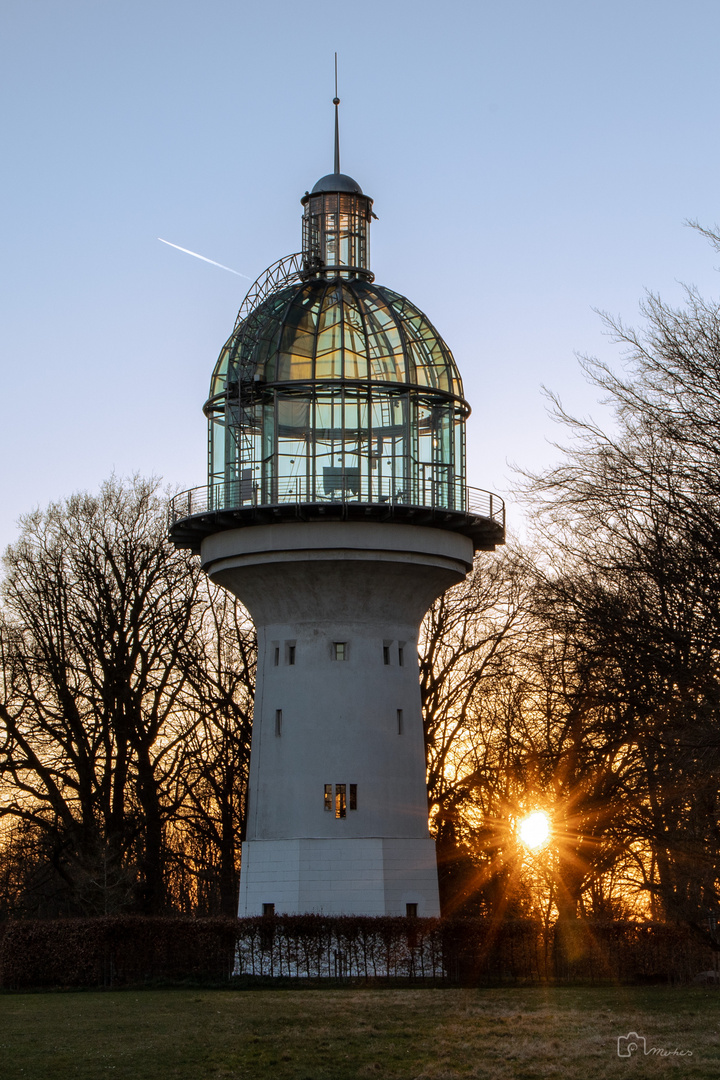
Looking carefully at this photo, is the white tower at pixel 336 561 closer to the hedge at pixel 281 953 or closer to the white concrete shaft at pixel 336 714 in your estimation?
the white concrete shaft at pixel 336 714

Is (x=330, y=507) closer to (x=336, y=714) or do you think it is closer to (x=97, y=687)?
(x=336, y=714)

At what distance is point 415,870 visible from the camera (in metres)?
32.3

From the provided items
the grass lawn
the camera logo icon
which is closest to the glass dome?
the grass lawn

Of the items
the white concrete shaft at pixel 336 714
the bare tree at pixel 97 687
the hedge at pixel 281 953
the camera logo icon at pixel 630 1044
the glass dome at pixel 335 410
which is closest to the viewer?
the camera logo icon at pixel 630 1044

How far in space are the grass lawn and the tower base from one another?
17.0 feet

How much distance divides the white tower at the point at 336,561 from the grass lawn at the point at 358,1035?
612 cm

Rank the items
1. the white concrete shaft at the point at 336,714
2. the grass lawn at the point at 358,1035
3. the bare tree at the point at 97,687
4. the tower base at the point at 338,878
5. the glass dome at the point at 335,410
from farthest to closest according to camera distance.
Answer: the bare tree at the point at 97,687
the glass dome at the point at 335,410
the white concrete shaft at the point at 336,714
the tower base at the point at 338,878
the grass lawn at the point at 358,1035

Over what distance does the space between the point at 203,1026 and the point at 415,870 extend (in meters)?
12.4

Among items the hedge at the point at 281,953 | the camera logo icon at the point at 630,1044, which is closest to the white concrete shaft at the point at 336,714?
the hedge at the point at 281,953

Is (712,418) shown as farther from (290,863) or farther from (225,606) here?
(225,606)

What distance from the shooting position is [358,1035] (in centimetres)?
1903

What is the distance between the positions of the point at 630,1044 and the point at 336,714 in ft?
50.5

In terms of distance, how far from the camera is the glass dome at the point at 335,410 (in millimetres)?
32875

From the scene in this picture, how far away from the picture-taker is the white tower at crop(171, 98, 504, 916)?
32.1 meters
